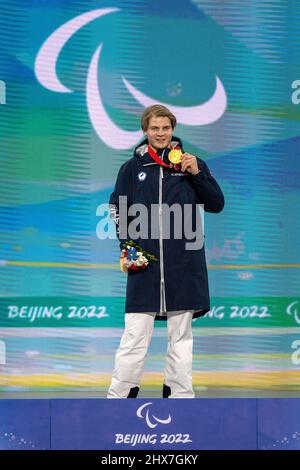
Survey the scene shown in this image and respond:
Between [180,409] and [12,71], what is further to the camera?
[12,71]

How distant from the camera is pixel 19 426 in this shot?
4711mm

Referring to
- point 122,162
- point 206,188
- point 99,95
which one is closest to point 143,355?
point 206,188

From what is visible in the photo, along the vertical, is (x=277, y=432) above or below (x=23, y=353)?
below

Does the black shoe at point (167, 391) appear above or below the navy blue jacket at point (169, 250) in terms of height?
below

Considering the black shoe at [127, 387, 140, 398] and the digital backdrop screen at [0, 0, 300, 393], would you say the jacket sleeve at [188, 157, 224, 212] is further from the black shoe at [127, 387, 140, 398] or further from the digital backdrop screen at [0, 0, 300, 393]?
the digital backdrop screen at [0, 0, 300, 393]

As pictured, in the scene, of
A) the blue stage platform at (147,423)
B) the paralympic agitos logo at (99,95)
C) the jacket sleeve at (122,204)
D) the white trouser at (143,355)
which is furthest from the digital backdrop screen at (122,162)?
the blue stage platform at (147,423)

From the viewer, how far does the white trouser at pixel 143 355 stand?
16.6 feet

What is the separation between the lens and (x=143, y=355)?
5105 millimetres

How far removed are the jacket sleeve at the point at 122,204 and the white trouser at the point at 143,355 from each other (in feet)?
1.28

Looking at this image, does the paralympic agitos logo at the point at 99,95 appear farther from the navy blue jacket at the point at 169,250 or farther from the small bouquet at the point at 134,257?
the small bouquet at the point at 134,257

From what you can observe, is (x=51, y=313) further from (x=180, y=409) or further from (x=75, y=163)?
(x=180, y=409)
